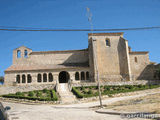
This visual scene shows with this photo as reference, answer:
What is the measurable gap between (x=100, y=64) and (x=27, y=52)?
19.5 meters

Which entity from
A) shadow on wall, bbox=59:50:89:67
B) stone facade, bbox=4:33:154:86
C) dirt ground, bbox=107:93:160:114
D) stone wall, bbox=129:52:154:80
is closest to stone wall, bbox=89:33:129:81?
stone facade, bbox=4:33:154:86

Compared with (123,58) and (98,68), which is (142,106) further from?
(123,58)

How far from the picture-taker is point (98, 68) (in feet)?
134

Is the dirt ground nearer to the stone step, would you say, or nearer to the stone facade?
the stone step

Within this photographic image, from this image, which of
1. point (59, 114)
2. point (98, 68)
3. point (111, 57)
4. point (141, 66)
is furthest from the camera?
point (141, 66)

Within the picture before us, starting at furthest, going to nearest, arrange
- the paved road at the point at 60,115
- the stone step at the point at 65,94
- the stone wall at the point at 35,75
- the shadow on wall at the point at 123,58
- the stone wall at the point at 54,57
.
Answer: the stone wall at the point at 54,57 < the shadow on wall at the point at 123,58 < the stone wall at the point at 35,75 < the stone step at the point at 65,94 < the paved road at the point at 60,115

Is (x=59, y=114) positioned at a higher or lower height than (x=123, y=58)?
lower

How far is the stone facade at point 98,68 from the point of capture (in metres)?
39.9

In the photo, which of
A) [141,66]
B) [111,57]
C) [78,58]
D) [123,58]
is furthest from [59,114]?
[78,58]

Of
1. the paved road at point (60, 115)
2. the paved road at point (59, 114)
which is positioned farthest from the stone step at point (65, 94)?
the paved road at point (60, 115)

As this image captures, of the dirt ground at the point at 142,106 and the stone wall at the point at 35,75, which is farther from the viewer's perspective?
the stone wall at the point at 35,75

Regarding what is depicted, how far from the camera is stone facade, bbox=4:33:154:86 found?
39.9 m

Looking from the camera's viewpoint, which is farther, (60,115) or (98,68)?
(98,68)

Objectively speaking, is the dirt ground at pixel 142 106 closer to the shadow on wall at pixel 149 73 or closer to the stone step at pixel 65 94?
the stone step at pixel 65 94
